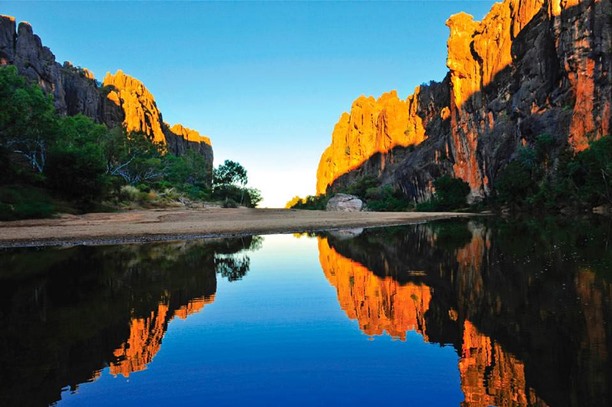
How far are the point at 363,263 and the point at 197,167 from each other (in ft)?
314

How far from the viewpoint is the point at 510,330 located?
20.8 ft

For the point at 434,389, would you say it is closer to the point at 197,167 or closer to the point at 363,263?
the point at 363,263

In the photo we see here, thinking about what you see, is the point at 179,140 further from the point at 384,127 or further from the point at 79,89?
the point at 384,127

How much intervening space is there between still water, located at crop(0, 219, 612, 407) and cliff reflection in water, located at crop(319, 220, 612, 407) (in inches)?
1.2

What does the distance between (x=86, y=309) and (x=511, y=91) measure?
10021 centimetres

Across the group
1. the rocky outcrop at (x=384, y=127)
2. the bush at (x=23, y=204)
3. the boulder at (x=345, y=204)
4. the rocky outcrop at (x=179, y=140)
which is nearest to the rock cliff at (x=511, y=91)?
the rocky outcrop at (x=384, y=127)

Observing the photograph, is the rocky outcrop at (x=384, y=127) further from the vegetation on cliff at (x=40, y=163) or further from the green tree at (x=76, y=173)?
the green tree at (x=76, y=173)

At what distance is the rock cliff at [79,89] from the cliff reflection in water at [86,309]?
5541cm

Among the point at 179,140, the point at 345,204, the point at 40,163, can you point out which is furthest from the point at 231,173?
the point at 179,140

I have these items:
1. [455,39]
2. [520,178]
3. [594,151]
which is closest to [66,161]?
[594,151]

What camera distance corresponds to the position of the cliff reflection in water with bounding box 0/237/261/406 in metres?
5.20

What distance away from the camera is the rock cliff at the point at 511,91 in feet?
212

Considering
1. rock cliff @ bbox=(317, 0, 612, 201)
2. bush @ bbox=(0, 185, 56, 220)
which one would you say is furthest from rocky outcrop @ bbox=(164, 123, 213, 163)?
bush @ bbox=(0, 185, 56, 220)

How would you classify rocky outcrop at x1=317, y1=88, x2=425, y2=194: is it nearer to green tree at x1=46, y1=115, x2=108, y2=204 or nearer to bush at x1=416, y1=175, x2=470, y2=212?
bush at x1=416, y1=175, x2=470, y2=212
